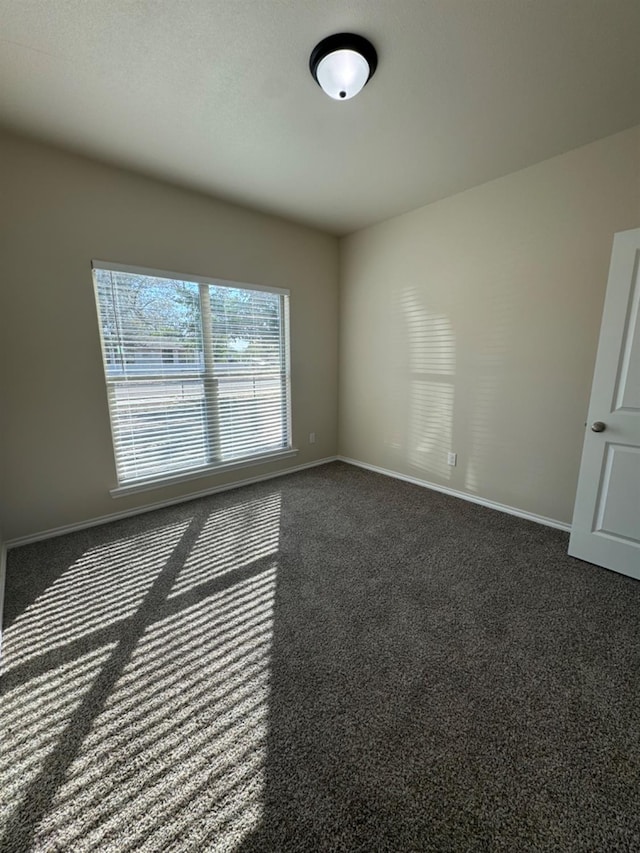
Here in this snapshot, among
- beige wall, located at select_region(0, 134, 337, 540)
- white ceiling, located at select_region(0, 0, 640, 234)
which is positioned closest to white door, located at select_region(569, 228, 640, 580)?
white ceiling, located at select_region(0, 0, 640, 234)

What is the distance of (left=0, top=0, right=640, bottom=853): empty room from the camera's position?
1.14 metres

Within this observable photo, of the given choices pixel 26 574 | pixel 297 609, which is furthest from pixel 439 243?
pixel 26 574

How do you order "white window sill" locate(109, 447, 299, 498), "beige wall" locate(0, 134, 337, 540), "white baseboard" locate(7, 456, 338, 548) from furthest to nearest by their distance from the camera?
"white window sill" locate(109, 447, 299, 498)
"white baseboard" locate(7, 456, 338, 548)
"beige wall" locate(0, 134, 337, 540)

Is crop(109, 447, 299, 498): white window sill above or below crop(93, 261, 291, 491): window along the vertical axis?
below

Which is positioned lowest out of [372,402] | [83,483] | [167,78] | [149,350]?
[83,483]

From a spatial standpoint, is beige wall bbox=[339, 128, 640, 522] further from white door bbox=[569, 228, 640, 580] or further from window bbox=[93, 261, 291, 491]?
window bbox=[93, 261, 291, 491]

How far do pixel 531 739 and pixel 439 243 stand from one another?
3.40 metres

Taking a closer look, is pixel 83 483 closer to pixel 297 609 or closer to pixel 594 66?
pixel 297 609

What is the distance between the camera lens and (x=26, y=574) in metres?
2.15

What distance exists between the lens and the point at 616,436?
208cm

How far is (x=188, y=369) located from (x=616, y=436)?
10.5 feet

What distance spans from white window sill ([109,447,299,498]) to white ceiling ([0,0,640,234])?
2.44 meters

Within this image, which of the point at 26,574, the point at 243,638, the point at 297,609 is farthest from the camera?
the point at 26,574

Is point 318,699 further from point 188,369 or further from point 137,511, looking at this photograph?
point 188,369
